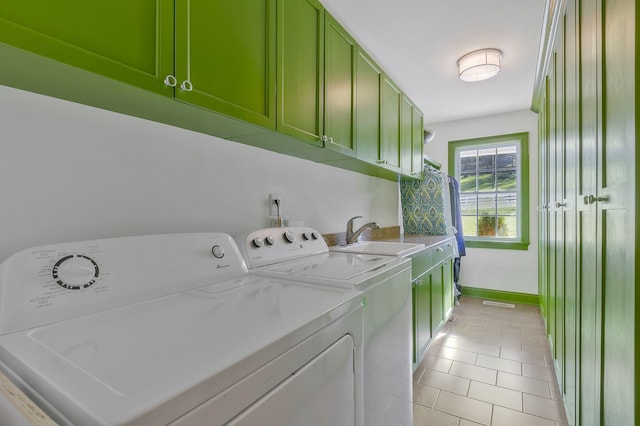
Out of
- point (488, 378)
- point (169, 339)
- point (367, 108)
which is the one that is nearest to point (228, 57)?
point (169, 339)

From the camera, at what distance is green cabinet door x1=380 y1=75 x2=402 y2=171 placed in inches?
93.6

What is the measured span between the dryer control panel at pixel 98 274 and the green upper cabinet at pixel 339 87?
92cm

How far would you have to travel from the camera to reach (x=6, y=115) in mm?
839

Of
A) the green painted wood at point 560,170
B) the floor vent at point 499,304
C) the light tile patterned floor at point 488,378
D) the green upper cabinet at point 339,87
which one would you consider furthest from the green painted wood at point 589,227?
the floor vent at point 499,304

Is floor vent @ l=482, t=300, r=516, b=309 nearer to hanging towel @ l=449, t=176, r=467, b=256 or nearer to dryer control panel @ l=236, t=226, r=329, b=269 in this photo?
hanging towel @ l=449, t=176, r=467, b=256

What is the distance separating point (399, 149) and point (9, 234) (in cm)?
248

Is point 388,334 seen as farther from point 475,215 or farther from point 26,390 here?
point 475,215

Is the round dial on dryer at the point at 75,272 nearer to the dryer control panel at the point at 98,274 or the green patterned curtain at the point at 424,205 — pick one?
the dryer control panel at the point at 98,274

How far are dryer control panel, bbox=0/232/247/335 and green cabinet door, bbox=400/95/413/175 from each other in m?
2.09

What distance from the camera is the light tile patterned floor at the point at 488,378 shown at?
182cm

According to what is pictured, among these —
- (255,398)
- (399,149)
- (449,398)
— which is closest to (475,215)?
(399,149)

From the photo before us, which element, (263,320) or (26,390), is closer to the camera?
(26,390)

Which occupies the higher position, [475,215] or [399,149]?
[399,149]

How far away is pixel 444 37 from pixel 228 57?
1906 millimetres
